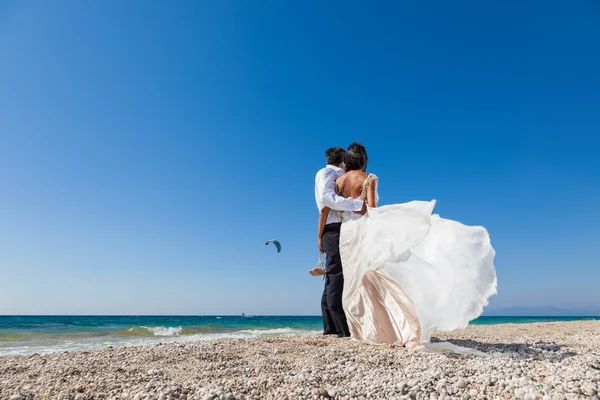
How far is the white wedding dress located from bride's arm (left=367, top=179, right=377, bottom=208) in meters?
0.21

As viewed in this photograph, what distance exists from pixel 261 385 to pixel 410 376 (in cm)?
116

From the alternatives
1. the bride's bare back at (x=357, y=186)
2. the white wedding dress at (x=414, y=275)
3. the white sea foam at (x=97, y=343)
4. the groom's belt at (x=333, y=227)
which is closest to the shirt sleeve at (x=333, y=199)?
the bride's bare back at (x=357, y=186)

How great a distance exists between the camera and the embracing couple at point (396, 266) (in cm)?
407

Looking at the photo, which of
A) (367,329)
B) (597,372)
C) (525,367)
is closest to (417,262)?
(367,329)

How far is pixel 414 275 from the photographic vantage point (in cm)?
432

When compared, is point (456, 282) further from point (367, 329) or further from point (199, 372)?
point (199, 372)

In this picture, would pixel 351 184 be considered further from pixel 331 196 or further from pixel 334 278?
pixel 334 278

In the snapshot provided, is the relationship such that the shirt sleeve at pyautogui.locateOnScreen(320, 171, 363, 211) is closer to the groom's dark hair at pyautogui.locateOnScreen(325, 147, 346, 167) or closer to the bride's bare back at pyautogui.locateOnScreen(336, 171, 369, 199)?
the bride's bare back at pyautogui.locateOnScreen(336, 171, 369, 199)

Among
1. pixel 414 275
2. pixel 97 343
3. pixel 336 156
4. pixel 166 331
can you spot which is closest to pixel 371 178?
pixel 336 156

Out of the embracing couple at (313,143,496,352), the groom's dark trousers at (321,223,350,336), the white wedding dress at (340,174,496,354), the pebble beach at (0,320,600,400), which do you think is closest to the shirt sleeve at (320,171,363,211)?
the embracing couple at (313,143,496,352)

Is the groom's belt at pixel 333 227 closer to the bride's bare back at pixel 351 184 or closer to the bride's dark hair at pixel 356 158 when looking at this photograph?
the bride's bare back at pixel 351 184

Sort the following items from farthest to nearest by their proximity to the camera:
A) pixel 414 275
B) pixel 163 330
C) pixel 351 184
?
1. pixel 163 330
2. pixel 351 184
3. pixel 414 275

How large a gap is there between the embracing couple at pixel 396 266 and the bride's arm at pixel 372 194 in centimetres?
1

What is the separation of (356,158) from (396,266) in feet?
5.45
